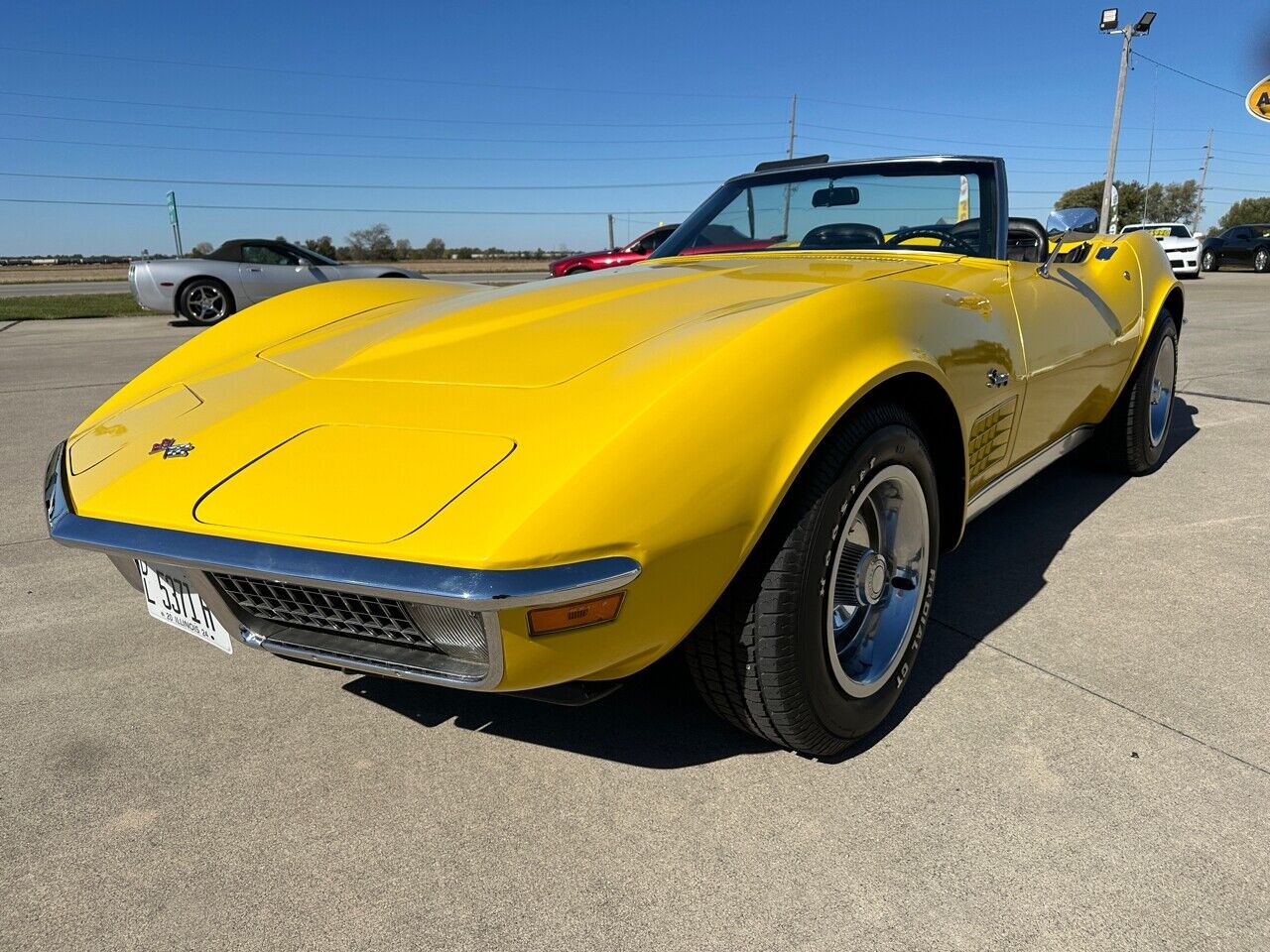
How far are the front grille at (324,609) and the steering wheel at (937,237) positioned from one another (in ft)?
7.41

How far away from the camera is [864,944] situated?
1.46 meters

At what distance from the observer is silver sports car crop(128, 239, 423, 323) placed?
1182 cm

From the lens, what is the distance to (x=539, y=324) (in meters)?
2.20

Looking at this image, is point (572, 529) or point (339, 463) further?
point (339, 463)

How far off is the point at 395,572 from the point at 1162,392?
4.00 meters

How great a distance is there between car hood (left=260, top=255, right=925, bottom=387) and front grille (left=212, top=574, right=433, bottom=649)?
0.53 m

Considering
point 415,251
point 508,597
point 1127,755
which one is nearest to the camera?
point 508,597

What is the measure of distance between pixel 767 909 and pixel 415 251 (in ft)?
216

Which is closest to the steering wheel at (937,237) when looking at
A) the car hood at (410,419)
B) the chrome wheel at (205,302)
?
the car hood at (410,419)

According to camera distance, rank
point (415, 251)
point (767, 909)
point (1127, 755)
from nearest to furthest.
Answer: point (767, 909) < point (1127, 755) < point (415, 251)

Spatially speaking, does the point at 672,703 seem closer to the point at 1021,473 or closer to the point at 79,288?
the point at 1021,473

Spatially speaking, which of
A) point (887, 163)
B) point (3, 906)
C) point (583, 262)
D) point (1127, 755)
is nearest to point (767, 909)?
point (1127, 755)

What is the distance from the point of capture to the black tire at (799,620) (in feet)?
5.59

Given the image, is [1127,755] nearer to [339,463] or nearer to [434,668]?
[434,668]
